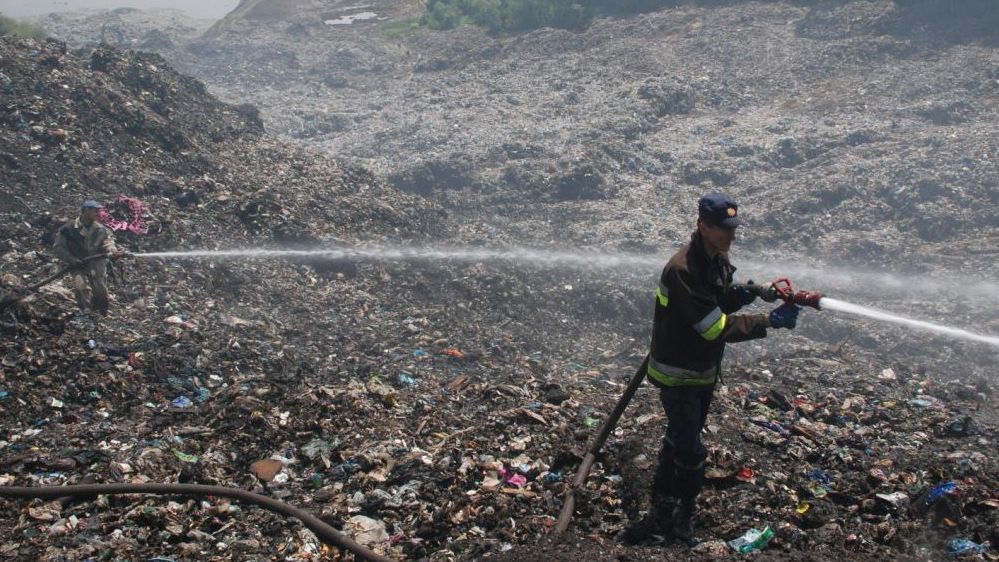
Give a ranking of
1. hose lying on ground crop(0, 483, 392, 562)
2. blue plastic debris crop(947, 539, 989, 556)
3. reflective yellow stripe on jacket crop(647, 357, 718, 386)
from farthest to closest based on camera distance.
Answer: hose lying on ground crop(0, 483, 392, 562) → reflective yellow stripe on jacket crop(647, 357, 718, 386) → blue plastic debris crop(947, 539, 989, 556)

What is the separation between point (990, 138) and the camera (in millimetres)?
14242

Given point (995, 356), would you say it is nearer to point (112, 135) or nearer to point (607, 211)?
point (607, 211)

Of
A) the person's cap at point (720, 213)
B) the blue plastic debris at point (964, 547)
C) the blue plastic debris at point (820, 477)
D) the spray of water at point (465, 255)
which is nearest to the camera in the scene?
the blue plastic debris at point (964, 547)

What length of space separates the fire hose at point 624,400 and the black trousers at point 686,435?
0.31m

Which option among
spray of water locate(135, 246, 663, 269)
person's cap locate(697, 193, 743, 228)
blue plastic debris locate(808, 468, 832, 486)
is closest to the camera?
person's cap locate(697, 193, 743, 228)

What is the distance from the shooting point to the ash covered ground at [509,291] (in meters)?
4.31

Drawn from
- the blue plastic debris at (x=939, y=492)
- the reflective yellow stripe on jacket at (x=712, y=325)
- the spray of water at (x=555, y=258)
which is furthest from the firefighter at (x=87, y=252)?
the blue plastic debris at (x=939, y=492)

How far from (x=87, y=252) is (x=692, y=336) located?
779 centimetres

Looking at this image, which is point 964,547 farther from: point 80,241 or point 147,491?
point 80,241

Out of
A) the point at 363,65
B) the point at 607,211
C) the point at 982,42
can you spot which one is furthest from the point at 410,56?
the point at 982,42

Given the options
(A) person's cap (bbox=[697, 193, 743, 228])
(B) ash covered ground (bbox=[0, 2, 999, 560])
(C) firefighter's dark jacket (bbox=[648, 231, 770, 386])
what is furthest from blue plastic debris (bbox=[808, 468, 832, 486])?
(A) person's cap (bbox=[697, 193, 743, 228])

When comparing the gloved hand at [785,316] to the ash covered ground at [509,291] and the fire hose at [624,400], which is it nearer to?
the fire hose at [624,400]

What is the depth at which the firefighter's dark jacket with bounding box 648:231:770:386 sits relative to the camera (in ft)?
12.1

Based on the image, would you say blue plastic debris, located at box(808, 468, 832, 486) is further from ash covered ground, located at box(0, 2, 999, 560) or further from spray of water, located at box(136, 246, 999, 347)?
spray of water, located at box(136, 246, 999, 347)
